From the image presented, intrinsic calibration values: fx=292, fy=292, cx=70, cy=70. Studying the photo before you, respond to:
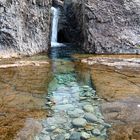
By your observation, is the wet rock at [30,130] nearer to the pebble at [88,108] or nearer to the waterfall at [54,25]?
the pebble at [88,108]

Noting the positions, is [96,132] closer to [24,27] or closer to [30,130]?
[30,130]

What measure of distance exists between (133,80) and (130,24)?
4815 millimetres

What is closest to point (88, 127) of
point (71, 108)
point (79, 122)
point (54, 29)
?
point (79, 122)

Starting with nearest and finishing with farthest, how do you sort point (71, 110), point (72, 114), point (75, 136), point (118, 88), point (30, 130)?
point (75, 136) < point (30, 130) < point (72, 114) < point (71, 110) < point (118, 88)

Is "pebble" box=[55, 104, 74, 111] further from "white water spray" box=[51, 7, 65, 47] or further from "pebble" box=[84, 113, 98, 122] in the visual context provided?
Answer: "white water spray" box=[51, 7, 65, 47]

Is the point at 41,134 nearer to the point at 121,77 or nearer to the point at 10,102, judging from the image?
the point at 10,102

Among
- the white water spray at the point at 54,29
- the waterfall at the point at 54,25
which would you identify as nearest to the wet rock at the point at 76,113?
the white water spray at the point at 54,29

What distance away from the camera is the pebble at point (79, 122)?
4.98m

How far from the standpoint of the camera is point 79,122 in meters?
5.06

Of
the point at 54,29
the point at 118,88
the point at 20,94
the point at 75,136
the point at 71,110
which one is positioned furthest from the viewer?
the point at 54,29

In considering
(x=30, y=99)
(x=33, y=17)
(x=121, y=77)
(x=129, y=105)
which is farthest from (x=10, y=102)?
(x=33, y=17)

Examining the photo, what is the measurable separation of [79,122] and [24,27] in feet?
21.2

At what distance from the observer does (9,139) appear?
435 cm

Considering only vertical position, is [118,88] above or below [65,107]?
above
